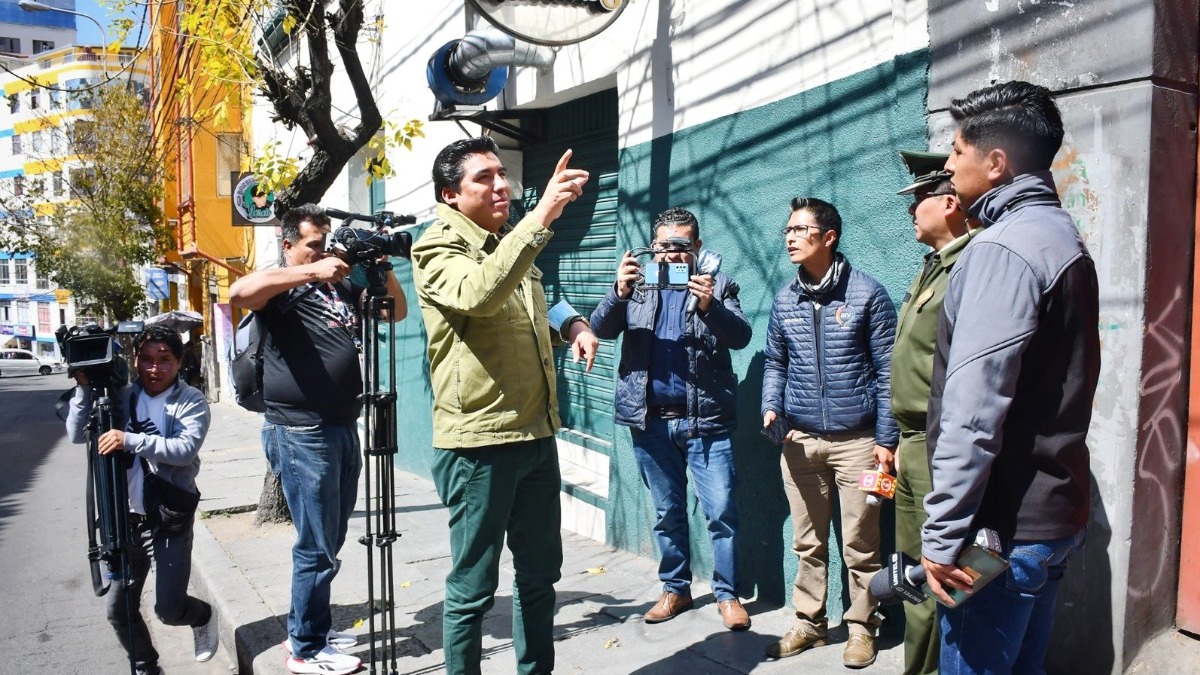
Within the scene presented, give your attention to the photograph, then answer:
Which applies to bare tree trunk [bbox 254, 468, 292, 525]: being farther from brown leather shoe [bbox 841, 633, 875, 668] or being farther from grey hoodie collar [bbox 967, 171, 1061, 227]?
grey hoodie collar [bbox 967, 171, 1061, 227]

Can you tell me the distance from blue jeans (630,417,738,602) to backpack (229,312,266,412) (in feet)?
5.93

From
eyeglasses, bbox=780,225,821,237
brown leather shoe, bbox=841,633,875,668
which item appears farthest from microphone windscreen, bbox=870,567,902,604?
eyeglasses, bbox=780,225,821,237

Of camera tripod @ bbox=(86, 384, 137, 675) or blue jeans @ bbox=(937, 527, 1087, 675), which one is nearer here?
blue jeans @ bbox=(937, 527, 1087, 675)

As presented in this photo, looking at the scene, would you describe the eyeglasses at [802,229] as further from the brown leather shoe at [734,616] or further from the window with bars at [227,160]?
the window with bars at [227,160]

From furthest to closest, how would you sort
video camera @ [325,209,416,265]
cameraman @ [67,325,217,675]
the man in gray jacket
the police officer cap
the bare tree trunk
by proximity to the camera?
the bare tree trunk, cameraman @ [67,325,217,675], video camera @ [325,209,416,265], the police officer cap, the man in gray jacket

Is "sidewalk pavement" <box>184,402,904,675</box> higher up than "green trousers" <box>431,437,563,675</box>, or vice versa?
"green trousers" <box>431,437,563,675</box>

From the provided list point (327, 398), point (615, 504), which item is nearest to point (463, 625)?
point (327, 398)

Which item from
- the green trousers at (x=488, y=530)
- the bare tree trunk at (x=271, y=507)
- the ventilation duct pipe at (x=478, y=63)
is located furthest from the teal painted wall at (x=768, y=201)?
the bare tree trunk at (x=271, y=507)

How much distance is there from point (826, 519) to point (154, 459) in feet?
9.85

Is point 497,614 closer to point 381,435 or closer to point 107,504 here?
point 381,435

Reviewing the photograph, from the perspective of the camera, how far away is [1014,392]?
217 cm

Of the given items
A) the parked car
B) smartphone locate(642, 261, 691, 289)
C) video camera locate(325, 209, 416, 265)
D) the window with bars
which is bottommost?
the parked car

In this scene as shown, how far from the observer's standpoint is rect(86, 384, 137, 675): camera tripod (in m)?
4.08

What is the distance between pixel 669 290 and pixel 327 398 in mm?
1714
